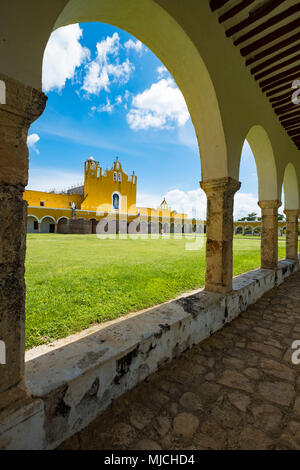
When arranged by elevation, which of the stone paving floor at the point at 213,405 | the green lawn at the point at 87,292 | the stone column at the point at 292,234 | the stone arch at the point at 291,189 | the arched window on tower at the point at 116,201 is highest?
the arched window on tower at the point at 116,201

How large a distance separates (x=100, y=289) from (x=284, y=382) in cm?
306

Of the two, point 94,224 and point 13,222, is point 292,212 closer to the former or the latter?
point 13,222

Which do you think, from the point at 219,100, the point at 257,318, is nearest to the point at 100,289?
the point at 257,318

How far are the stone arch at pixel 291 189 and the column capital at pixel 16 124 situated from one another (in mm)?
6866

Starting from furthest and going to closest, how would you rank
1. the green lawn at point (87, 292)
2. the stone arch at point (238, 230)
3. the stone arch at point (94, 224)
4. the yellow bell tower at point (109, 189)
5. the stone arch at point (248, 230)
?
the stone arch at point (238, 230)
the stone arch at point (248, 230)
the yellow bell tower at point (109, 189)
the stone arch at point (94, 224)
the green lawn at point (87, 292)

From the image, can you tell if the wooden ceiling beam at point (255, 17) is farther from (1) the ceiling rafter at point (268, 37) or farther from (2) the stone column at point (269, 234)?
(2) the stone column at point (269, 234)

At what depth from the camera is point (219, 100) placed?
8.89 ft

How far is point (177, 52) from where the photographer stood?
2.41 m

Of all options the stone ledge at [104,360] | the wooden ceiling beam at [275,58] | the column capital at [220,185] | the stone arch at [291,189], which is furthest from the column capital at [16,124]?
the stone arch at [291,189]

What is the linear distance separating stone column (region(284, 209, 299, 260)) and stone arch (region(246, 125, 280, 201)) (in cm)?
238

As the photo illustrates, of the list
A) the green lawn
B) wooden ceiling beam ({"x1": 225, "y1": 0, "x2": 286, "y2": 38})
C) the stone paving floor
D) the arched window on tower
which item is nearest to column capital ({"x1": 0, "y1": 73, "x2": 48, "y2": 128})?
the stone paving floor

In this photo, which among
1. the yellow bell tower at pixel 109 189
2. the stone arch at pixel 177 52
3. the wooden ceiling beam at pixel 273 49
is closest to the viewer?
the stone arch at pixel 177 52

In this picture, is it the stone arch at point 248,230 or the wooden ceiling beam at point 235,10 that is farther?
the stone arch at point 248,230

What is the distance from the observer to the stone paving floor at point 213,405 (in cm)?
130
